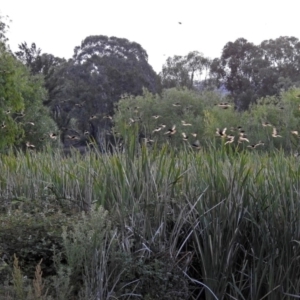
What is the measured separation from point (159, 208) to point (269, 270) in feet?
3.66

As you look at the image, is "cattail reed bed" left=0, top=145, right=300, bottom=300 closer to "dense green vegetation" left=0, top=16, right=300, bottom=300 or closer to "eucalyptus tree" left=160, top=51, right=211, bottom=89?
"dense green vegetation" left=0, top=16, right=300, bottom=300

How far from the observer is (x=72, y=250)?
366 cm

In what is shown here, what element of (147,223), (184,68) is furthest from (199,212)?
(184,68)

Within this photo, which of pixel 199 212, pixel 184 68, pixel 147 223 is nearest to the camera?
pixel 147 223

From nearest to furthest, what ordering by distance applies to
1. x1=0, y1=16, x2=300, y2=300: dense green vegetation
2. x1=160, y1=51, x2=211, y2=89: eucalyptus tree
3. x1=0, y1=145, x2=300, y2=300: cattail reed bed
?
x1=0, y1=16, x2=300, y2=300: dense green vegetation < x1=0, y1=145, x2=300, y2=300: cattail reed bed < x1=160, y1=51, x2=211, y2=89: eucalyptus tree

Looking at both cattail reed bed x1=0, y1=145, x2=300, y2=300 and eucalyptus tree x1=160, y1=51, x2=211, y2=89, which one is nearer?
cattail reed bed x1=0, y1=145, x2=300, y2=300

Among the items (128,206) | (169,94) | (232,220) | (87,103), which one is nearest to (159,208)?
(128,206)

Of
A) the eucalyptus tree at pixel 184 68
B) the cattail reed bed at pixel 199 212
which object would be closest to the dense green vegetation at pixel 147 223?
the cattail reed bed at pixel 199 212

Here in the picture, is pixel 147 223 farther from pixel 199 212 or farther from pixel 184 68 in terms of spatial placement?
pixel 184 68

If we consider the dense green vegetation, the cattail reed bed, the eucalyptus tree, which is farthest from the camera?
the eucalyptus tree

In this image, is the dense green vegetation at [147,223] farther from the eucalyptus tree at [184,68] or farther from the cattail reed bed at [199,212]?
the eucalyptus tree at [184,68]

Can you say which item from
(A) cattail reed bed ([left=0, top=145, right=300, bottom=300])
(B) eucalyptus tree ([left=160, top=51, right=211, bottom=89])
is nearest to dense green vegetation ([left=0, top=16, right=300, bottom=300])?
(A) cattail reed bed ([left=0, top=145, right=300, bottom=300])

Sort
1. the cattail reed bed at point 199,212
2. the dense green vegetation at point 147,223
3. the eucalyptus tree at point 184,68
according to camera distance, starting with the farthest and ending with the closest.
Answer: the eucalyptus tree at point 184,68 → the cattail reed bed at point 199,212 → the dense green vegetation at point 147,223

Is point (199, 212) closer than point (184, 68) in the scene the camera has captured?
Yes
